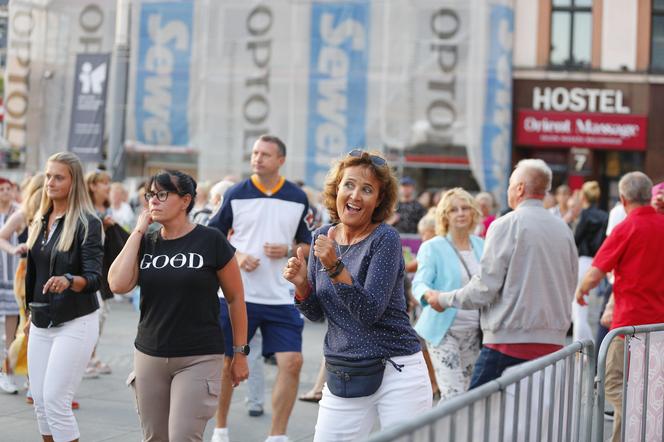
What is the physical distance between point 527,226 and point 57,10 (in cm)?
2236

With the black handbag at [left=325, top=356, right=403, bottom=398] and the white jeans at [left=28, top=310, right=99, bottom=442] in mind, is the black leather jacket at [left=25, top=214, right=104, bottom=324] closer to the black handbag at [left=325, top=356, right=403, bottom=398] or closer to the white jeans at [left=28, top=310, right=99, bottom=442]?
the white jeans at [left=28, top=310, right=99, bottom=442]

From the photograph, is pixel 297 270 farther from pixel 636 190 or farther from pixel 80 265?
pixel 636 190

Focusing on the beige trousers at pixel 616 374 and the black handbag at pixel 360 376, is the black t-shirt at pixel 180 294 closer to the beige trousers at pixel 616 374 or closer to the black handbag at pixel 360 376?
the black handbag at pixel 360 376

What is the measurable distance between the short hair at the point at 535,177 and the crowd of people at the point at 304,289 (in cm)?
1

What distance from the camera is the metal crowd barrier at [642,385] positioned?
5621 millimetres

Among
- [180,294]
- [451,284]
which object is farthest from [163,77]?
[180,294]

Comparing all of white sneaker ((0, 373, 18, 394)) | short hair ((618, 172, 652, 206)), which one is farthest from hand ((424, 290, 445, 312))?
white sneaker ((0, 373, 18, 394))

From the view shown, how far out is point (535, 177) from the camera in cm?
632

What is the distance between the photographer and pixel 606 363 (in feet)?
17.7

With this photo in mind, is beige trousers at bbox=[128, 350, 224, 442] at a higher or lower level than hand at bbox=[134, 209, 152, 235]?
lower

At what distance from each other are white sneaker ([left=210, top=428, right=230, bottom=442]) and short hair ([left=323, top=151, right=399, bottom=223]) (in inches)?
117

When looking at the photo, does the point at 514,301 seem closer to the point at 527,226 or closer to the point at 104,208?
the point at 527,226

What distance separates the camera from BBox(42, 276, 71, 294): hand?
610 cm

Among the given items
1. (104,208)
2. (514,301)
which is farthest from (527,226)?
(104,208)
